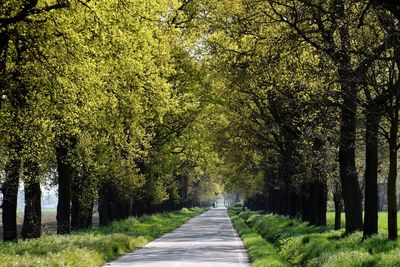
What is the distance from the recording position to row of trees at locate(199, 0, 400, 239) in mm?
16812

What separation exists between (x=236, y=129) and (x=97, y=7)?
937 inches

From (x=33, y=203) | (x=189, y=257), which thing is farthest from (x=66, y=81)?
(x=33, y=203)

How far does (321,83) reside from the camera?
816 inches

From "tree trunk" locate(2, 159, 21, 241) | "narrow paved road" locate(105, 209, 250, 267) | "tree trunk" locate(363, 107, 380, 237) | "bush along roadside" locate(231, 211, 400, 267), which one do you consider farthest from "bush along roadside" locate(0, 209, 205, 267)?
"tree trunk" locate(363, 107, 380, 237)

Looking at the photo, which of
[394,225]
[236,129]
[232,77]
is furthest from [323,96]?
[236,129]

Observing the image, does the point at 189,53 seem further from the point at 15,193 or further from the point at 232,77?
the point at 15,193

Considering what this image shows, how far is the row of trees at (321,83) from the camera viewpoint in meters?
16.8

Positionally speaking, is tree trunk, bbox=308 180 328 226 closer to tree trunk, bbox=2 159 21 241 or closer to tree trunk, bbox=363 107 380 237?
tree trunk, bbox=363 107 380 237

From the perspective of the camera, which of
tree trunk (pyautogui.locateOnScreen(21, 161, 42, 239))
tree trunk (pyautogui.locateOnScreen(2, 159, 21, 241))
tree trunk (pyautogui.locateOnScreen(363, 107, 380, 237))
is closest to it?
tree trunk (pyautogui.locateOnScreen(363, 107, 380, 237))

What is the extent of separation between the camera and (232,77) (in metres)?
28.9

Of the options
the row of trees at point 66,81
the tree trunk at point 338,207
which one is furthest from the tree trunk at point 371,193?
the tree trunk at point 338,207

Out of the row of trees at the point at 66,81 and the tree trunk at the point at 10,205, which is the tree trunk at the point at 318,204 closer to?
the row of trees at the point at 66,81

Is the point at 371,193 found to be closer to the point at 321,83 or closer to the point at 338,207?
the point at 321,83

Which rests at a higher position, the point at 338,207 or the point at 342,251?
the point at 338,207
